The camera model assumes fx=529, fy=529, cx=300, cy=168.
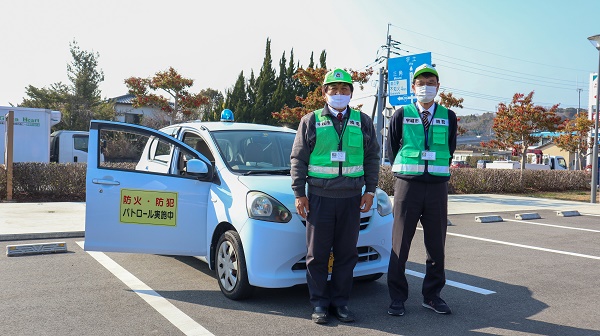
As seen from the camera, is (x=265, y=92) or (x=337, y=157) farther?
(x=265, y=92)

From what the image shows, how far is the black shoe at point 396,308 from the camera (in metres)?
4.45

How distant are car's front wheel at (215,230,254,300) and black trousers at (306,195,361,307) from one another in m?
0.60

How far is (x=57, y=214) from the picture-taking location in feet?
33.0

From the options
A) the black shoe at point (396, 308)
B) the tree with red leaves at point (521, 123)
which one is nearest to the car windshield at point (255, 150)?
the black shoe at point (396, 308)

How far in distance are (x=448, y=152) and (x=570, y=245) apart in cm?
511

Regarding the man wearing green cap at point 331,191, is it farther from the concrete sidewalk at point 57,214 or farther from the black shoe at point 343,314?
the concrete sidewalk at point 57,214

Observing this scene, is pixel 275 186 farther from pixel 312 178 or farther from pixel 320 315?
pixel 320 315

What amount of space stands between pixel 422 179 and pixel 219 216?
6.09ft

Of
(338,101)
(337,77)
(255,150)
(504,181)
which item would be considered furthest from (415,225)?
(504,181)

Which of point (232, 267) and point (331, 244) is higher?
point (331, 244)

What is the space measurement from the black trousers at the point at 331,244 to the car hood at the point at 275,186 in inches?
10.9

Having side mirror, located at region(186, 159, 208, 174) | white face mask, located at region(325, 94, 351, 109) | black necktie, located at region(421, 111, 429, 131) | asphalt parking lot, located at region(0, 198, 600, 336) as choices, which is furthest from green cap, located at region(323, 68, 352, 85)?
asphalt parking lot, located at region(0, 198, 600, 336)

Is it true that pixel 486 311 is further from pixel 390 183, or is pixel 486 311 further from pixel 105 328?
pixel 390 183

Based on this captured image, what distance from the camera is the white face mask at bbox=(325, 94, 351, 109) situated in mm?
4371
